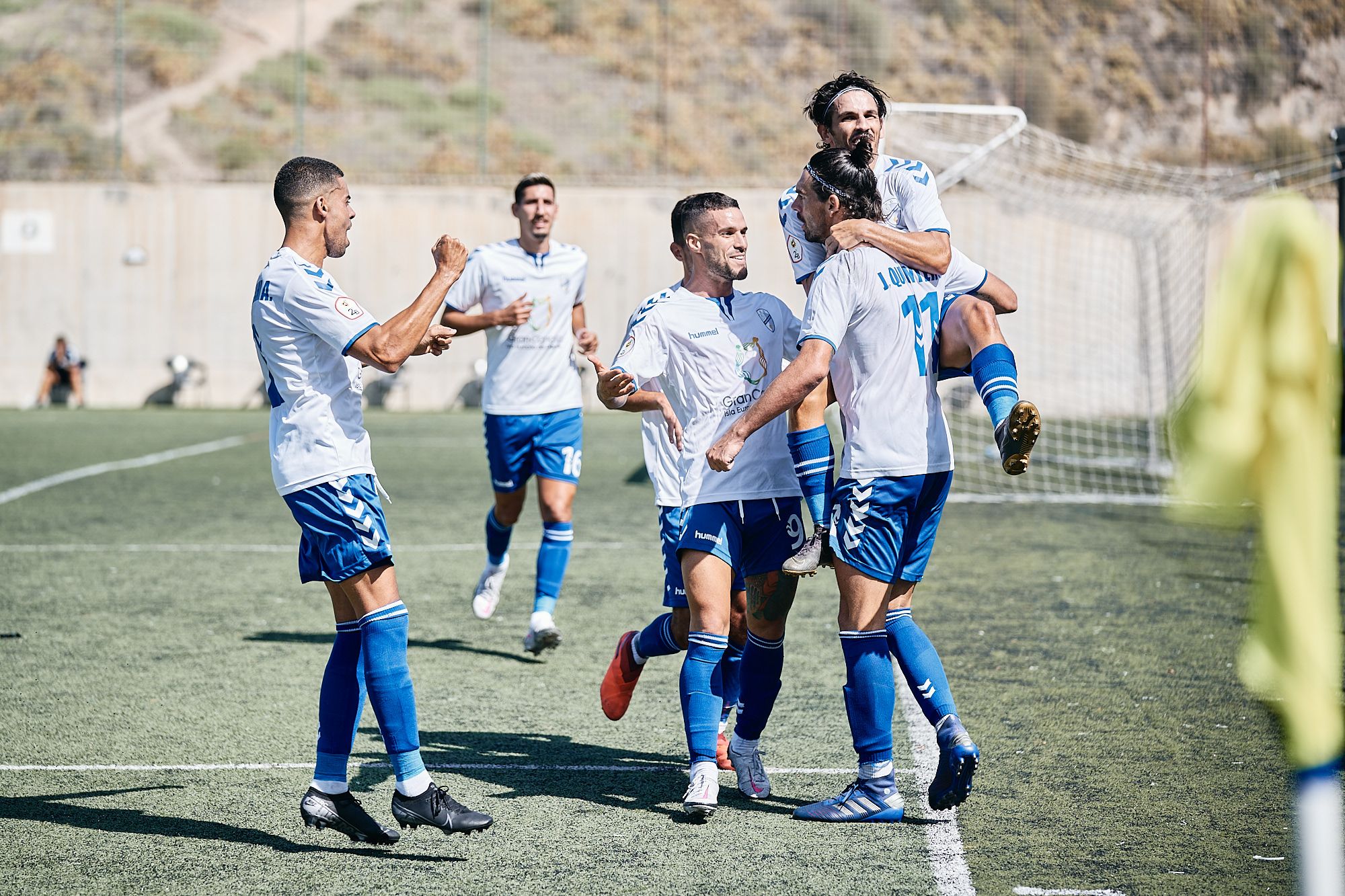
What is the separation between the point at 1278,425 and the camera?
1.57 m

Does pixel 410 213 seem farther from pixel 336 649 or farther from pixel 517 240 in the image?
pixel 336 649

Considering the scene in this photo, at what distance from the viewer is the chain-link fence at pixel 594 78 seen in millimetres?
27938

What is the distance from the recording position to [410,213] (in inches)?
935

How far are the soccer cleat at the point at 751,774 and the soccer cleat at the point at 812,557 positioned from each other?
2.07 feet

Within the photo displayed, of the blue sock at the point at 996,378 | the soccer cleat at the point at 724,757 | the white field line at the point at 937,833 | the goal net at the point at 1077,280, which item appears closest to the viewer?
the white field line at the point at 937,833

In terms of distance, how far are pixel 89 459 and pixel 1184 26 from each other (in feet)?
73.1

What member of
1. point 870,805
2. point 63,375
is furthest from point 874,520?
point 63,375

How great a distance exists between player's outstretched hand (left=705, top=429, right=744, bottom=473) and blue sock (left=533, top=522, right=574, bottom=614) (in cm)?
274

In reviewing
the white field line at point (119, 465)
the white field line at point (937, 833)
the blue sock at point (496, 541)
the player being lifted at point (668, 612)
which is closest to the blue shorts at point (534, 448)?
the blue sock at point (496, 541)

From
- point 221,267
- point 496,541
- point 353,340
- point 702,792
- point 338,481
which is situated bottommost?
point 702,792

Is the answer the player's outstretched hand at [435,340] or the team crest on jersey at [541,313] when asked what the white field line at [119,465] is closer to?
the team crest on jersey at [541,313]

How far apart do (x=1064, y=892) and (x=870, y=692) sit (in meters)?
0.82

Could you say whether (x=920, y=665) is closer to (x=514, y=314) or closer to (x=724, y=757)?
(x=724, y=757)

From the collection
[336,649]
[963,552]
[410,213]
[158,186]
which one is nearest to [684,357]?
[336,649]
